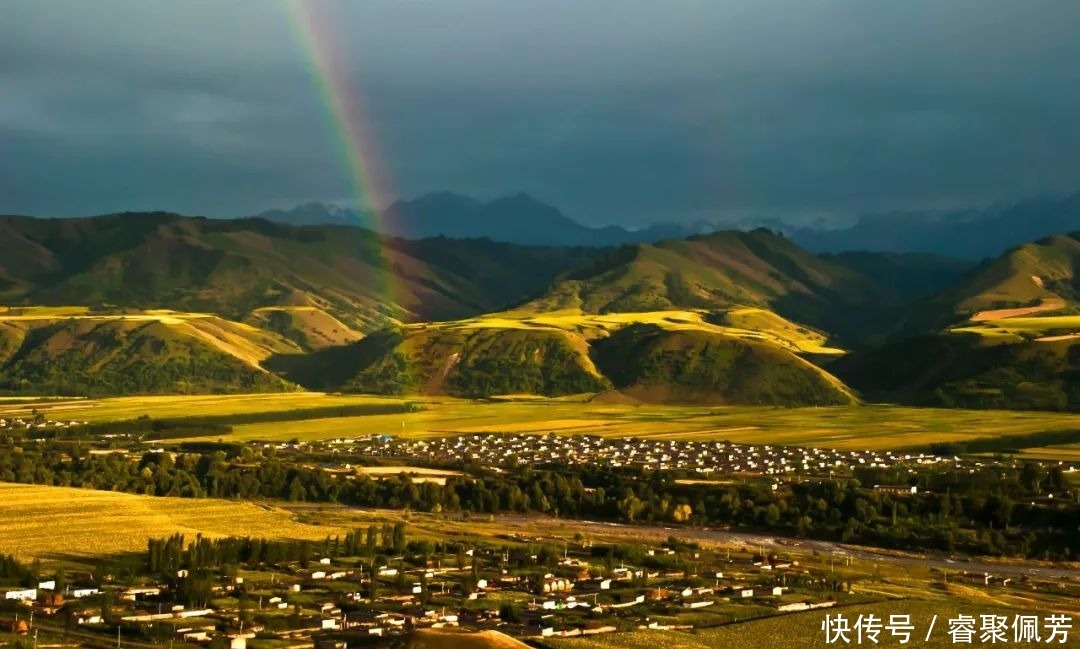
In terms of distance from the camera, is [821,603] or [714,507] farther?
[714,507]

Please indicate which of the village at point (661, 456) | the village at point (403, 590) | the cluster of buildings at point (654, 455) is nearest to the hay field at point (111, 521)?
the village at point (403, 590)

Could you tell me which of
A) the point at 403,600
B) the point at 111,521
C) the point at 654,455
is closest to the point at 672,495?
the point at 654,455

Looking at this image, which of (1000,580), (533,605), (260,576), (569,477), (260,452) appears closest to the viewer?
(533,605)

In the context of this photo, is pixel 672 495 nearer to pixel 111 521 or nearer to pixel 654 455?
pixel 654 455

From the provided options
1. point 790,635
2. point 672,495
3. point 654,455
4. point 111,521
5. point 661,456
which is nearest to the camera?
point 790,635

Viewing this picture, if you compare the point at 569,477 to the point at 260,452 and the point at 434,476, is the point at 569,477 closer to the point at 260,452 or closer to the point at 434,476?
the point at 434,476

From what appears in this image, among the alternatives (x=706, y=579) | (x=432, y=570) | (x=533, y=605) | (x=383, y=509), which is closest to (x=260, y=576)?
(x=432, y=570)

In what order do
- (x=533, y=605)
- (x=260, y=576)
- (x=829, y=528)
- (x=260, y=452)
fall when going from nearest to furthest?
(x=533, y=605), (x=260, y=576), (x=829, y=528), (x=260, y=452)

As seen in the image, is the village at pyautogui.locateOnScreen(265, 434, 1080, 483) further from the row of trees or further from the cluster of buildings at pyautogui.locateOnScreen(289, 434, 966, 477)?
the row of trees
